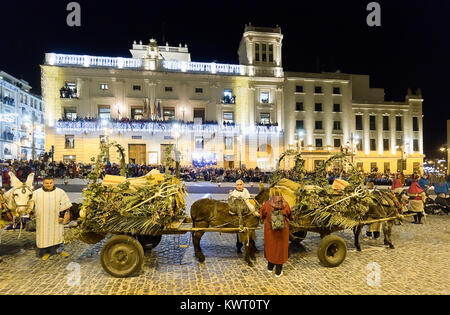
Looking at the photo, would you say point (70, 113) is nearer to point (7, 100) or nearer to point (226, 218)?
point (7, 100)

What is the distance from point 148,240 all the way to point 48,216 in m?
2.49

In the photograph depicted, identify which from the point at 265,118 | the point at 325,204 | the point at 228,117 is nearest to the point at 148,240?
the point at 325,204

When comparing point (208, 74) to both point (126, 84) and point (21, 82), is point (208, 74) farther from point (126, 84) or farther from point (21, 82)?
point (21, 82)

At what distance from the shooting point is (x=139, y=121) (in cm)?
3281

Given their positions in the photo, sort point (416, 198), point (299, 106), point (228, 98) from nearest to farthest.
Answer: point (416, 198) → point (228, 98) → point (299, 106)

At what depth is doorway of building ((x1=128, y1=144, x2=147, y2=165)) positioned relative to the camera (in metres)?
33.6

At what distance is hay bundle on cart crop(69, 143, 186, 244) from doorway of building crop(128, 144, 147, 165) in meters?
29.3

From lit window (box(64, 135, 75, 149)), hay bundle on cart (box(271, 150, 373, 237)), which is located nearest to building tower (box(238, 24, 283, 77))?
lit window (box(64, 135, 75, 149))

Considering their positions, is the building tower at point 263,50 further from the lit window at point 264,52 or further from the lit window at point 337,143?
the lit window at point 337,143

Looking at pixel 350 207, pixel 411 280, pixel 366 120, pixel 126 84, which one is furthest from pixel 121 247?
pixel 366 120

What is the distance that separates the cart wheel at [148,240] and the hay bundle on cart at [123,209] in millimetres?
1360

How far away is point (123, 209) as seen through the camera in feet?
17.3

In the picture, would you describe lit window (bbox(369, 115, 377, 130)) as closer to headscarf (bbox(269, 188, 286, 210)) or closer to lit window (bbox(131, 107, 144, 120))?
lit window (bbox(131, 107, 144, 120))

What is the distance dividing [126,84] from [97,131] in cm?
740
